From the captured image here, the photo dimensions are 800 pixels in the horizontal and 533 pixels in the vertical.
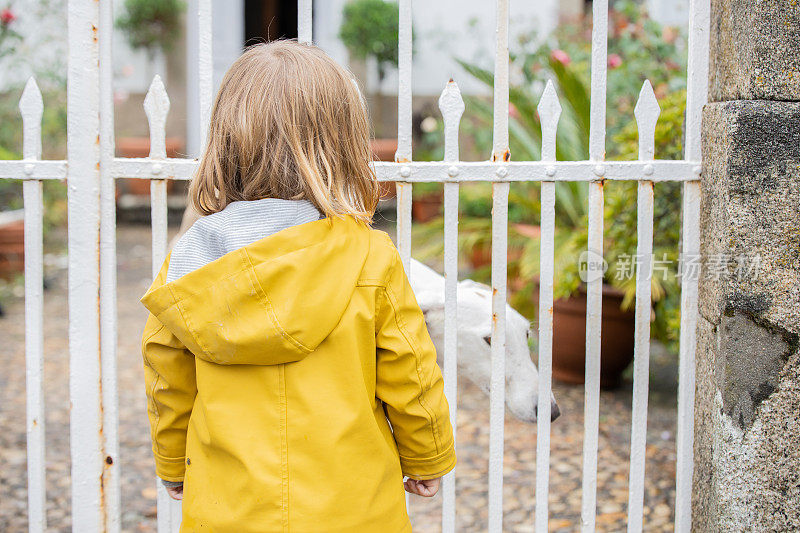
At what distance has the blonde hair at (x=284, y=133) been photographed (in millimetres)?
1547

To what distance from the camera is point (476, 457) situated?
3.70m

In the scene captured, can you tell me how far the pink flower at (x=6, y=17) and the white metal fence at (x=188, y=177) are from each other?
502 cm

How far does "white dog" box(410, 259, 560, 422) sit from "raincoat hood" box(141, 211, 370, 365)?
778 mm

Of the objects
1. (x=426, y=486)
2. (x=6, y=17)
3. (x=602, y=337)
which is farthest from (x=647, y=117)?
(x=6, y=17)

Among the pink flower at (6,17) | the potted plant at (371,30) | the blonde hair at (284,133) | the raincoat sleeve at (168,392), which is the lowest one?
the raincoat sleeve at (168,392)

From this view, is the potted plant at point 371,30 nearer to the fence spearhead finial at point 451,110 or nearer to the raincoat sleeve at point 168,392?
the fence spearhead finial at point 451,110

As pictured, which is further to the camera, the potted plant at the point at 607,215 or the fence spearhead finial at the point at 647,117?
the potted plant at the point at 607,215

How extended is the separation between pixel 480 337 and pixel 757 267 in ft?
2.50

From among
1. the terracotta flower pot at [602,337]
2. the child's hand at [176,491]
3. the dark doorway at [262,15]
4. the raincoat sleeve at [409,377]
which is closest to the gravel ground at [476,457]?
the terracotta flower pot at [602,337]

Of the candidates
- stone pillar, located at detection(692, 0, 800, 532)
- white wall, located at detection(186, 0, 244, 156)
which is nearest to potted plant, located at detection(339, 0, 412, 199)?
white wall, located at detection(186, 0, 244, 156)

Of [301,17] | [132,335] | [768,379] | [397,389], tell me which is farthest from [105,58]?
[132,335]

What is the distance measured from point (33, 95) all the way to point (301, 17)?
0.73m

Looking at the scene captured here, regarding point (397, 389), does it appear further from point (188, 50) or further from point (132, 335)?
point (188, 50)

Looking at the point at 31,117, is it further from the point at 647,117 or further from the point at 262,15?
the point at 262,15
